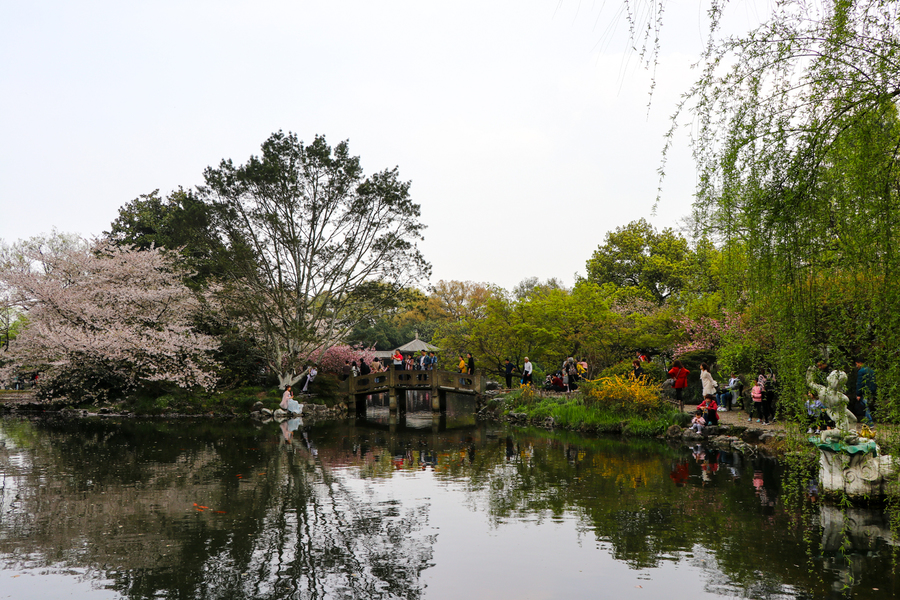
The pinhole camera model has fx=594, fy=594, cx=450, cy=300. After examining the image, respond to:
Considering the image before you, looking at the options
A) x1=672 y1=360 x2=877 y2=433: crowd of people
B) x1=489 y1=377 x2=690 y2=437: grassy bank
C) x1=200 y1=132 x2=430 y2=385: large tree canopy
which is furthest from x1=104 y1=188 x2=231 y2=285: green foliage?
x1=672 y1=360 x2=877 y2=433: crowd of people

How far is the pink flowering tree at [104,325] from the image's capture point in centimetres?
2033

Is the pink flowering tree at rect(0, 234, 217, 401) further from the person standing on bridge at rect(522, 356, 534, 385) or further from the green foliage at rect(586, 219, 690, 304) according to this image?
the green foliage at rect(586, 219, 690, 304)

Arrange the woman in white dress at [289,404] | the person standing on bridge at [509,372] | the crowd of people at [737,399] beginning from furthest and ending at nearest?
the person standing on bridge at [509,372] → the woman in white dress at [289,404] → the crowd of people at [737,399]

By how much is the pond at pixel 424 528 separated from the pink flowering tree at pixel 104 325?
8458mm

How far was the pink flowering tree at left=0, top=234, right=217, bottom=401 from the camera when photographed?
20.3 m

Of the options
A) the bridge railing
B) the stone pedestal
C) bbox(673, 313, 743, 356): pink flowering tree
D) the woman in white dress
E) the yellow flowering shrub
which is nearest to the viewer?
the stone pedestal

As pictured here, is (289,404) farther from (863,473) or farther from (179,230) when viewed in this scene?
(863,473)

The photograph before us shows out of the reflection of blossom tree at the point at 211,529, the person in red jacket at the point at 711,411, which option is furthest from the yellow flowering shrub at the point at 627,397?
the reflection of blossom tree at the point at 211,529

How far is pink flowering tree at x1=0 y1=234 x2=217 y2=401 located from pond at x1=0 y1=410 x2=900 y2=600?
8.46 metres

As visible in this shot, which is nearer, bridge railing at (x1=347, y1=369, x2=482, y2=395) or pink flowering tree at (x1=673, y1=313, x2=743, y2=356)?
pink flowering tree at (x1=673, y1=313, x2=743, y2=356)

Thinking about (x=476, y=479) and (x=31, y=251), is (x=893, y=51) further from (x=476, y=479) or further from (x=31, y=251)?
(x=31, y=251)

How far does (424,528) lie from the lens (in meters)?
7.12

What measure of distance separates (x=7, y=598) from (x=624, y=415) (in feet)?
44.6

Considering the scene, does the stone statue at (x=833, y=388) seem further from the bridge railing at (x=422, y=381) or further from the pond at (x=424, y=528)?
the bridge railing at (x=422, y=381)
